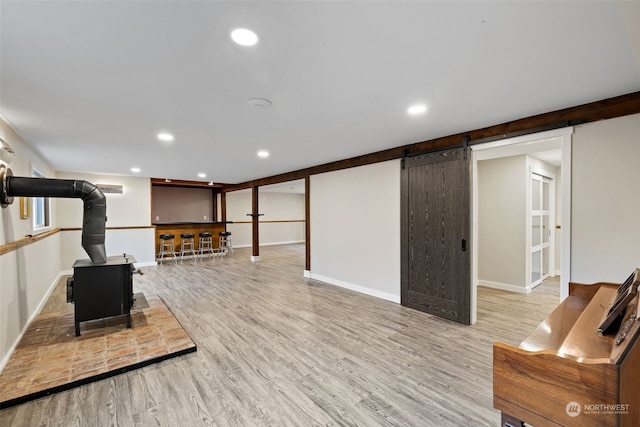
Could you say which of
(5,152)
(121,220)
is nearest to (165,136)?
(5,152)

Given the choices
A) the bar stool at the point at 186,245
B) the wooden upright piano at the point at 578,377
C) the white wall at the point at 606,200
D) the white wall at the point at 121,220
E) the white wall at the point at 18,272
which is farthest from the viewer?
the bar stool at the point at 186,245

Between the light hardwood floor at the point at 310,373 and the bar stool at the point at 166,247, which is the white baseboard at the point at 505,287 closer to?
the light hardwood floor at the point at 310,373

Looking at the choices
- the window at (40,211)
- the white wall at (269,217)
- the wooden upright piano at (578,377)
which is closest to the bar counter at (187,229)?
the white wall at (269,217)

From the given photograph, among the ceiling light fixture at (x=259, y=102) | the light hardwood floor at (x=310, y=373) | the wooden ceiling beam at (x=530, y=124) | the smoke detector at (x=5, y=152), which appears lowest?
the light hardwood floor at (x=310, y=373)

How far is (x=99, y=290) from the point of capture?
3104 mm

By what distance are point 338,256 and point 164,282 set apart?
11.6 feet

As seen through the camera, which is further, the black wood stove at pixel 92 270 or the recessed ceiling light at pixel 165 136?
the recessed ceiling light at pixel 165 136

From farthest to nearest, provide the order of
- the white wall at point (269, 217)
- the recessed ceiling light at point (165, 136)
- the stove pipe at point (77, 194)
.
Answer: the white wall at point (269, 217) → the recessed ceiling light at point (165, 136) → the stove pipe at point (77, 194)

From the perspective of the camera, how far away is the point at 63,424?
1836 mm

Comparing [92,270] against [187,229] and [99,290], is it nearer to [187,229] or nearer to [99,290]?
[99,290]

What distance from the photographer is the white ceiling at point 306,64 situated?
1320mm

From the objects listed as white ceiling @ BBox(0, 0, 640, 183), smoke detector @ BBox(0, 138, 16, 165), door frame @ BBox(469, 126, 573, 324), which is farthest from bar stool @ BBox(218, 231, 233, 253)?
door frame @ BBox(469, 126, 573, 324)

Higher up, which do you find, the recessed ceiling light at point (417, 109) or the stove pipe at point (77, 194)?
the recessed ceiling light at point (417, 109)

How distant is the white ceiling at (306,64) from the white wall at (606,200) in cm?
37
